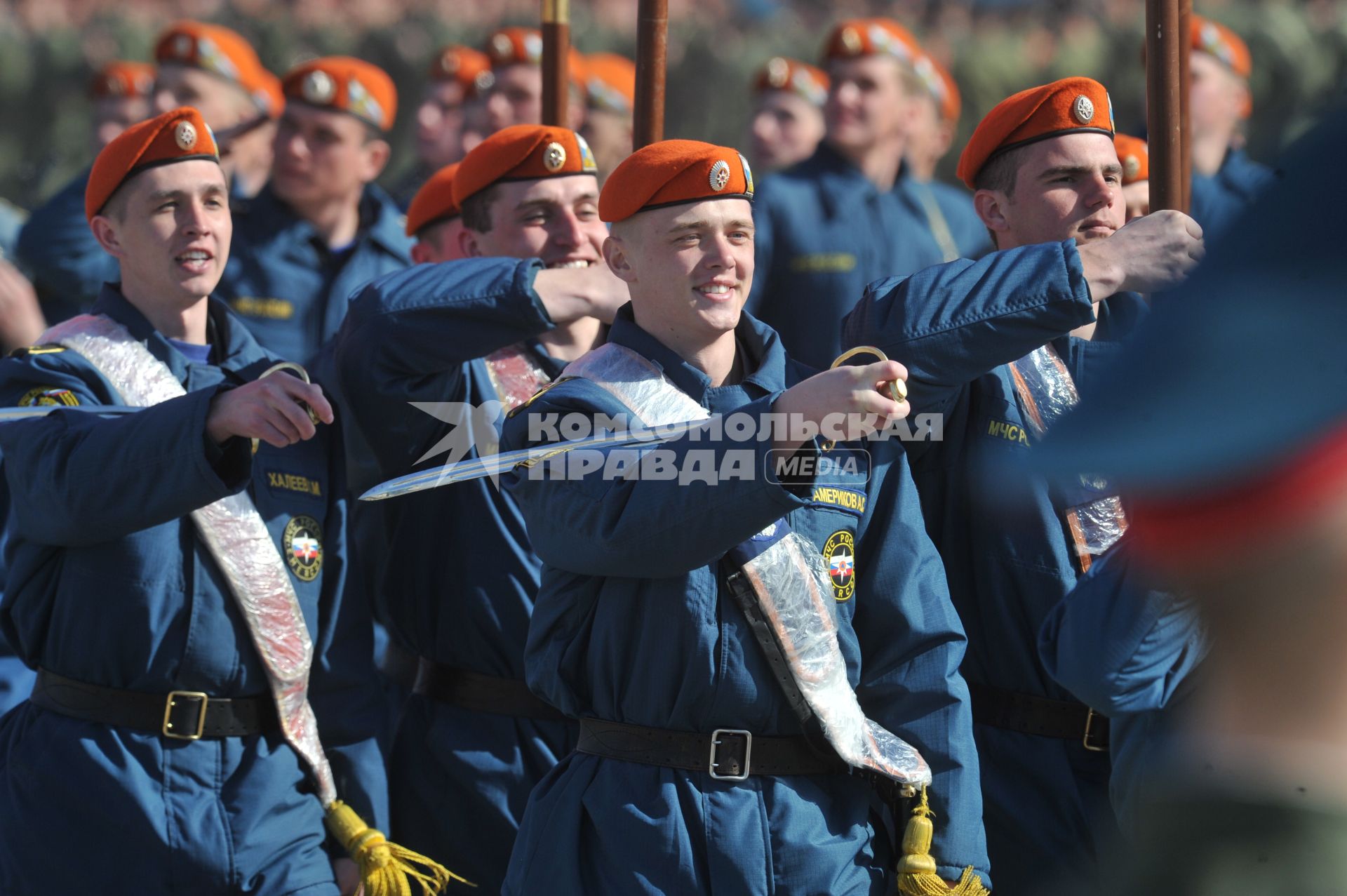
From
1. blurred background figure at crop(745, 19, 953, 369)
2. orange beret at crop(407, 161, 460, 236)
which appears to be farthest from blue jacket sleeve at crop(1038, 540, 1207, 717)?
blurred background figure at crop(745, 19, 953, 369)

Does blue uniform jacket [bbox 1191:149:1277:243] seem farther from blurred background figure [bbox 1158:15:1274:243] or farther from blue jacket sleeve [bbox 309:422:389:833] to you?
blue jacket sleeve [bbox 309:422:389:833]

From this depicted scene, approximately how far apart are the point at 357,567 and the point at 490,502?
0.41 metres

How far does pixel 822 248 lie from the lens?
698 cm

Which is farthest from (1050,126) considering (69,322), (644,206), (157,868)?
(157,868)

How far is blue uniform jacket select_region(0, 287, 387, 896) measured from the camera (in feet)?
13.1

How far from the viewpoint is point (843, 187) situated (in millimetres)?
7270

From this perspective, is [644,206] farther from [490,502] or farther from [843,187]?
[843,187]

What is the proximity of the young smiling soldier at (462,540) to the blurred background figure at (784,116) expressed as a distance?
459 centimetres

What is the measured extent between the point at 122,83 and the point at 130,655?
15.7ft

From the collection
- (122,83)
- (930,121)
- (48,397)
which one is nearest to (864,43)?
(930,121)

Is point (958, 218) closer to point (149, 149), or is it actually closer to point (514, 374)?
point (514, 374)

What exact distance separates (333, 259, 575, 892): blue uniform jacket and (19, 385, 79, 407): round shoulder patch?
0.67 metres

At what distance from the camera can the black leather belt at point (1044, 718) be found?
4074 mm

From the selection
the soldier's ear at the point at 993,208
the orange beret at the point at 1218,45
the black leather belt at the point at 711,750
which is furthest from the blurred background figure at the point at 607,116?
the black leather belt at the point at 711,750
